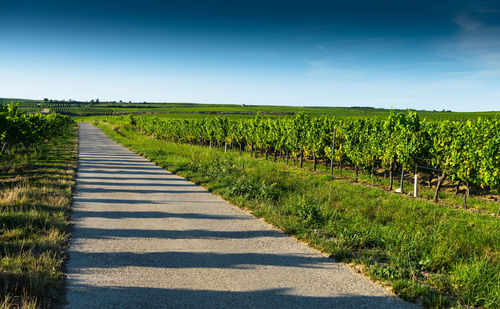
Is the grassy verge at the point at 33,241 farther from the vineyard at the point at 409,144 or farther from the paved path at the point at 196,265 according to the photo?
the vineyard at the point at 409,144

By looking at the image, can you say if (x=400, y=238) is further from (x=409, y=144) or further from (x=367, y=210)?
(x=409, y=144)

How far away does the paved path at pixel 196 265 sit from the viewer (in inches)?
156

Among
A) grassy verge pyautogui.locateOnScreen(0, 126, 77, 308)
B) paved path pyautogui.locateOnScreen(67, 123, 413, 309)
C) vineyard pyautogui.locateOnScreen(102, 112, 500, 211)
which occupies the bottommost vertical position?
paved path pyautogui.locateOnScreen(67, 123, 413, 309)

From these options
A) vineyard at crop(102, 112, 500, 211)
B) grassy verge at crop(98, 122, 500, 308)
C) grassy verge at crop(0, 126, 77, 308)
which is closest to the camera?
grassy verge at crop(0, 126, 77, 308)

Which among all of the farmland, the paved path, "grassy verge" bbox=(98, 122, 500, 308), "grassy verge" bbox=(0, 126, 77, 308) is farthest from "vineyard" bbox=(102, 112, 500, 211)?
"grassy verge" bbox=(0, 126, 77, 308)

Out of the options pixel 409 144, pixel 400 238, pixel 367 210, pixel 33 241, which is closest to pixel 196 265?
pixel 33 241

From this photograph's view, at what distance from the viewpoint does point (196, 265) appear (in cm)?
490

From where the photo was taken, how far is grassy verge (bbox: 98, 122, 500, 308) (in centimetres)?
429

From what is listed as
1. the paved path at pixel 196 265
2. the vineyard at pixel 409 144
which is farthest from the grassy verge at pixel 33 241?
the vineyard at pixel 409 144

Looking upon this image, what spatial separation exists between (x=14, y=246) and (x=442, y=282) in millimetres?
6867

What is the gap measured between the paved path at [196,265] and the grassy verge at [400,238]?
16.8 inches

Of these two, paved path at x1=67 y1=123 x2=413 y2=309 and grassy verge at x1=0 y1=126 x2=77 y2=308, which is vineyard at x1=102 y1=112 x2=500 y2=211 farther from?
grassy verge at x1=0 y1=126 x2=77 y2=308

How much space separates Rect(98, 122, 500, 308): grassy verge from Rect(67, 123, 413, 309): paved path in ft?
1.40

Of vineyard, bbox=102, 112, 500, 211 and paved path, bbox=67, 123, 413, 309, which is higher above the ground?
vineyard, bbox=102, 112, 500, 211
